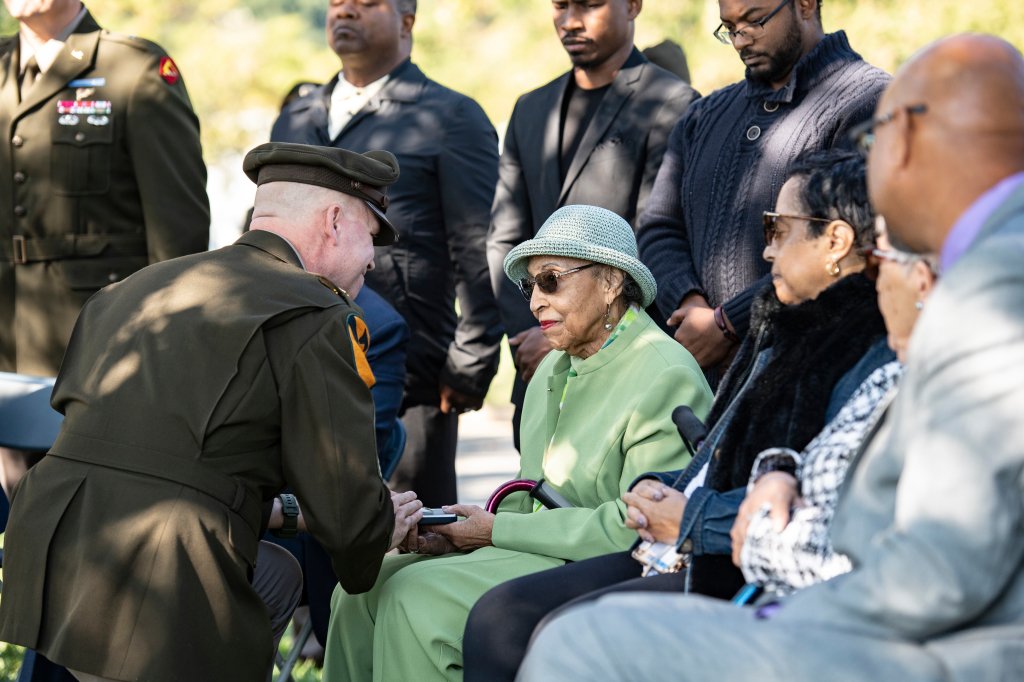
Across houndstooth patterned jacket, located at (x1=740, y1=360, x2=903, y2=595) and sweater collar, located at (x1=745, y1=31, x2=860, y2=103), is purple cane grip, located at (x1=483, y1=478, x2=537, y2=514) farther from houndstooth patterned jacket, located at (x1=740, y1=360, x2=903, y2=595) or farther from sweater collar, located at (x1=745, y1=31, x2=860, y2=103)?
sweater collar, located at (x1=745, y1=31, x2=860, y2=103)

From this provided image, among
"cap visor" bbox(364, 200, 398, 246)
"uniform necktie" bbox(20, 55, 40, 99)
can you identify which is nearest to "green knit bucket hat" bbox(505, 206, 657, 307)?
"cap visor" bbox(364, 200, 398, 246)

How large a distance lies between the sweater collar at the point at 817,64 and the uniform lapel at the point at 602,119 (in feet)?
3.27

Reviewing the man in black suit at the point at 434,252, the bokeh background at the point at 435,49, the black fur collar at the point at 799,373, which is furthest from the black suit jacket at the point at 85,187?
the bokeh background at the point at 435,49

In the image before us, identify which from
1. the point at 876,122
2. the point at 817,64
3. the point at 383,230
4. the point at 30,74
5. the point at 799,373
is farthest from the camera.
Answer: the point at 30,74

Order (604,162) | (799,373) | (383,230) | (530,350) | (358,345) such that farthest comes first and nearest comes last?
(604,162) → (530,350) → (383,230) → (358,345) → (799,373)

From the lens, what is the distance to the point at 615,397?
4.11 metres

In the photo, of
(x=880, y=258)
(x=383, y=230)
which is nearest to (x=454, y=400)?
(x=383, y=230)

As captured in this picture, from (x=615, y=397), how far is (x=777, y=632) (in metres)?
1.78

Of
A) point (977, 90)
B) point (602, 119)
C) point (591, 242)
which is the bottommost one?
point (591, 242)

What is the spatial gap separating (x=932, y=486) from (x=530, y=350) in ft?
9.87

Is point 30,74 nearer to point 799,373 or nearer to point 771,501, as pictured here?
point 799,373

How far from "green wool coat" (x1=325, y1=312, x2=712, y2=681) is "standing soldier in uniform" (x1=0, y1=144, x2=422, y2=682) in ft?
0.93

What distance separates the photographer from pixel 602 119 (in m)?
5.39

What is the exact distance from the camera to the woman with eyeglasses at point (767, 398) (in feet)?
10.2
